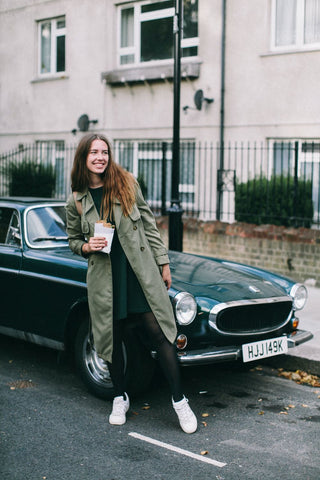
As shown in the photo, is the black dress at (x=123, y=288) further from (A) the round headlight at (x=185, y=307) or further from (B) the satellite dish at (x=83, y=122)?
(B) the satellite dish at (x=83, y=122)

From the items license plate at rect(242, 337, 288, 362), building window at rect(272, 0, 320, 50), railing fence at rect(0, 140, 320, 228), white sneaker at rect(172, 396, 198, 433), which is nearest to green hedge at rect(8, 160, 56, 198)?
railing fence at rect(0, 140, 320, 228)

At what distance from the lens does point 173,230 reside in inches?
317

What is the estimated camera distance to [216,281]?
211 inches

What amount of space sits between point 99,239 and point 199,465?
1528 mm

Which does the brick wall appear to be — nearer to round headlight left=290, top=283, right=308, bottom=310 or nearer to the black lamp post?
the black lamp post

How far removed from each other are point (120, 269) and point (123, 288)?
0.13m

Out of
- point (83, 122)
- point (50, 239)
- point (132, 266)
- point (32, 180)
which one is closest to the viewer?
point (132, 266)

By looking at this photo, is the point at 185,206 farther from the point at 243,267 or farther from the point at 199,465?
the point at 199,465

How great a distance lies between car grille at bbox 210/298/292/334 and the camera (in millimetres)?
4945

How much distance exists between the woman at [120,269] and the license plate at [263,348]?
678 mm

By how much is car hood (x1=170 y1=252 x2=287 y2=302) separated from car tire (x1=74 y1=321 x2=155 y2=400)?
0.53 meters

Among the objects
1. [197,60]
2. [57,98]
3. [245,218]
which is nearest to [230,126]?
[197,60]

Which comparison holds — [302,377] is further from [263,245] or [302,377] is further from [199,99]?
[199,99]

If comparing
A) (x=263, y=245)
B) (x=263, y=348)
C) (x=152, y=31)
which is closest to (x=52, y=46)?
(x=152, y=31)
